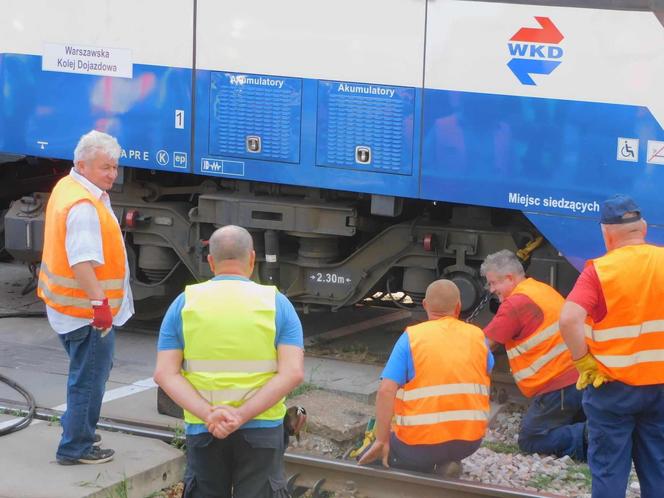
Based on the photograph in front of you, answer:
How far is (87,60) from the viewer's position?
8.46m

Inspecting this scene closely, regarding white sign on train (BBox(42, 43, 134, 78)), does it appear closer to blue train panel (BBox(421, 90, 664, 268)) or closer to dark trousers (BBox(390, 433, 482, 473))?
blue train panel (BBox(421, 90, 664, 268))

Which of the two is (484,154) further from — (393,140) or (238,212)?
(238,212)

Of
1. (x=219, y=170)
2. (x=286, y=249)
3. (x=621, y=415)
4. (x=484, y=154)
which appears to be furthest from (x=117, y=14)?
(x=621, y=415)

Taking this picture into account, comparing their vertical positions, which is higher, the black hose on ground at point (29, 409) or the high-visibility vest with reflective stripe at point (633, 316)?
the high-visibility vest with reflective stripe at point (633, 316)

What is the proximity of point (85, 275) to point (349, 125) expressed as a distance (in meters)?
2.77

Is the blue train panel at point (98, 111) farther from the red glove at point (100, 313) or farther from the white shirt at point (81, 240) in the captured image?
the red glove at point (100, 313)

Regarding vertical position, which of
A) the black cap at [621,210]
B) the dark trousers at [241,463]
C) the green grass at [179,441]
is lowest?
the green grass at [179,441]

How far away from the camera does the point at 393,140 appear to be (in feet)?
25.2

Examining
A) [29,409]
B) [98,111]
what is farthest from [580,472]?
[98,111]

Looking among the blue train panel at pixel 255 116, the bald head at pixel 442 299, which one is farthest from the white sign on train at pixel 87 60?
the bald head at pixel 442 299

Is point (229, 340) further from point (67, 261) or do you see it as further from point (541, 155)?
point (541, 155)

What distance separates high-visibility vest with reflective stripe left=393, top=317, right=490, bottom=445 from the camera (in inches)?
223

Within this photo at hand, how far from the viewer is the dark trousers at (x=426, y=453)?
5848 millimetres

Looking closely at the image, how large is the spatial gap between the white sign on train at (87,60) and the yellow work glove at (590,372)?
4348 mm
